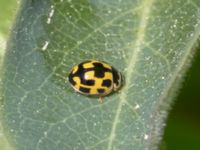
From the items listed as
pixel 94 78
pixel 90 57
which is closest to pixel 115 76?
pixel 90 57

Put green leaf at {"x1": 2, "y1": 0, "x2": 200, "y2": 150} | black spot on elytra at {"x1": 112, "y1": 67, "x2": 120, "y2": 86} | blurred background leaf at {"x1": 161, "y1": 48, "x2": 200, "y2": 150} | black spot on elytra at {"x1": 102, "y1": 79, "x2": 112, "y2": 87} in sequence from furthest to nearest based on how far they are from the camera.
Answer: blurred background leaf at {"x1": 161, "y1": 48, "x2": 200, "y2": 150} < black spot on elytra at {"x1": 102, "y1": 79, "x2": 112, "y2": 87} < black spot on elytra at {"x1": 112, "y1": 67, "x2": 120, "y2": 86} < green leaf at {"x1": 2, "y1": 0, "x2": 200, "y2": 150}

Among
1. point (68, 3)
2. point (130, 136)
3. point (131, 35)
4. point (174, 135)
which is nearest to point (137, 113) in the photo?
point (130, 136)

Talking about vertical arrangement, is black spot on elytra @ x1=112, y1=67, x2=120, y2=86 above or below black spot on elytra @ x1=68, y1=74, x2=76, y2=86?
below

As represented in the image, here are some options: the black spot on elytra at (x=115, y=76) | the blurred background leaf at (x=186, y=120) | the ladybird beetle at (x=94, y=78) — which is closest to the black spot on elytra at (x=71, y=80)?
the ladybird beetle at (x=94, y=78)

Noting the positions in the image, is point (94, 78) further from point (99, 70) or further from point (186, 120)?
point (186, 120)

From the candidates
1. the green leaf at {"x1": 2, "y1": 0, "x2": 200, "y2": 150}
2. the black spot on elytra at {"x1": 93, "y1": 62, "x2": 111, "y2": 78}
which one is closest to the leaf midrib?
the green leaf at {"x1": 2, "y1": 0, "x2": 200, "y2": 150}

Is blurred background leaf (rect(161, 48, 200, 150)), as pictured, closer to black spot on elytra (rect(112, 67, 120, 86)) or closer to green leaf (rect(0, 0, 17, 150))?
black spot on elytra (rect(112, 67, 120, 86))

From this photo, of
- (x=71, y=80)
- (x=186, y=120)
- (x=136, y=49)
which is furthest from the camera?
(x=186, y=120)

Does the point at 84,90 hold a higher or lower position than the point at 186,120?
lower
